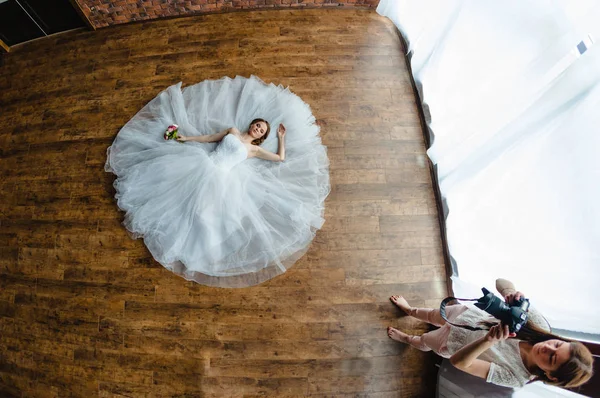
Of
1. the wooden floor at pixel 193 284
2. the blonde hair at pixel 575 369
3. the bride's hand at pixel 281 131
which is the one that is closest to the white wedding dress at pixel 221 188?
the bride's hand at pixel 281 131

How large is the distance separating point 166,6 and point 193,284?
2.46 metres

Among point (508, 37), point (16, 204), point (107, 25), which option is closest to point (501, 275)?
point (508, 37)

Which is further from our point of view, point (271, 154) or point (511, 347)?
point (271, 154)

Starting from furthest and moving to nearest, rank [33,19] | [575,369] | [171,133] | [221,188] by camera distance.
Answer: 1. [33,19]
2. [171,133]
3. [221,188]
4. [575,369]

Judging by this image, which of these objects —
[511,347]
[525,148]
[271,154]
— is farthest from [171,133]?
Result: [511,347]

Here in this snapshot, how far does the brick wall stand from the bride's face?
1.38 metres

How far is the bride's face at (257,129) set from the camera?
2436 millimetres

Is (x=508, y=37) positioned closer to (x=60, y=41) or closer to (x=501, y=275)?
(x=501, y=275)

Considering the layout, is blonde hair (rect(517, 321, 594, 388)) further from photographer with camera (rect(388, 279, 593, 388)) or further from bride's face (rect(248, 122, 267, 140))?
bride's face (rect(248, 122, 267, 140))

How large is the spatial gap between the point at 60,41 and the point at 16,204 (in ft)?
5.12

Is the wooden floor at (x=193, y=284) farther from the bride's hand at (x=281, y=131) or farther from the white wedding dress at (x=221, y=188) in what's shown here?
the bride's hand at (x=281, y=131)

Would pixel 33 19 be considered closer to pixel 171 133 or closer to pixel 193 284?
pixel 171 133

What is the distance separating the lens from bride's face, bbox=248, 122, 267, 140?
7.99ft

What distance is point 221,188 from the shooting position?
2.28 metres
